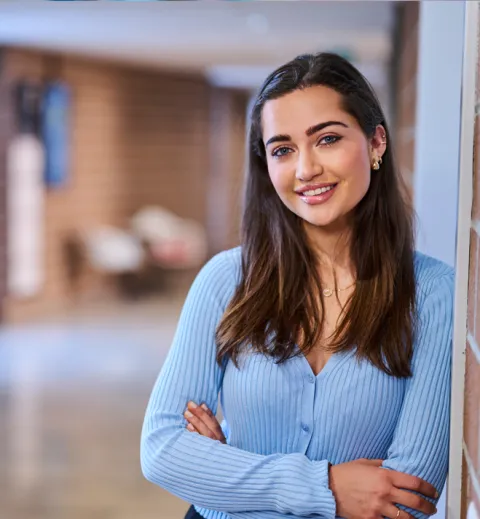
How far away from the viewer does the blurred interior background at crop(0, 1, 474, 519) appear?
4.71 m

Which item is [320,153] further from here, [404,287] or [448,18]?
[448,18]

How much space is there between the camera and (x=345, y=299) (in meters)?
1.64

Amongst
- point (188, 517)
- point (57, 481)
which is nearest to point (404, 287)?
point (188, 517)

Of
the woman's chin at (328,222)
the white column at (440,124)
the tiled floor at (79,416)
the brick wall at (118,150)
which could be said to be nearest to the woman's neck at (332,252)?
the woman's chin at (328,222)

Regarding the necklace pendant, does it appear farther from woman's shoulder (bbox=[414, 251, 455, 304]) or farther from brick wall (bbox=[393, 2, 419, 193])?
brick wall (bbox=[393, 2, 419, 193])

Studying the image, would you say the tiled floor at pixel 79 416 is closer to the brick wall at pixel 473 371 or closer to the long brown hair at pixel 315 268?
the long brown hair at pixel 315 268

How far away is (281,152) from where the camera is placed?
156 centimetres

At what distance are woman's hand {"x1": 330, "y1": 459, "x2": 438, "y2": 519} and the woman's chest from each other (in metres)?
0.08

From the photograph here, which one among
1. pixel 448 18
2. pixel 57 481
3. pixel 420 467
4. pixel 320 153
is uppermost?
pixel 448 18

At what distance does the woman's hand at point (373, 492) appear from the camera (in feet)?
4.81

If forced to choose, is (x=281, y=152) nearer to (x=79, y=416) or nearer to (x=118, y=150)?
(x=79, y=416)

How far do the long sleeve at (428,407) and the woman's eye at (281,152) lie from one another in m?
0.37

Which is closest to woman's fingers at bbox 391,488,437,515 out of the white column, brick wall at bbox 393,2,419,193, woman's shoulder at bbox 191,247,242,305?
woman's shoulder at bbox 191,247,242,305

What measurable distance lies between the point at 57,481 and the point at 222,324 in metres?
3.00
